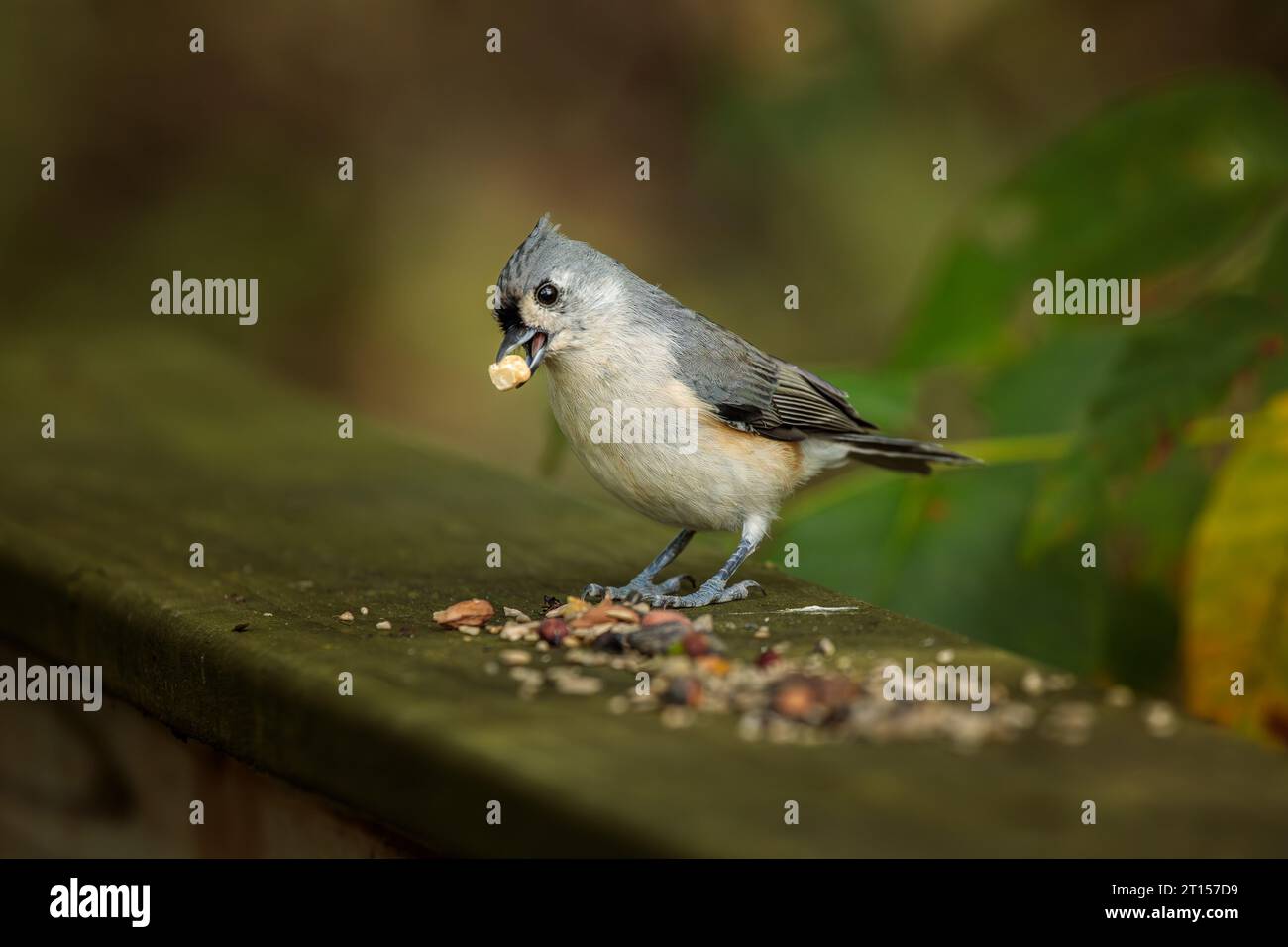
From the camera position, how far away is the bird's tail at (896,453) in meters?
3.46

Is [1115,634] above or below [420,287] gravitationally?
below

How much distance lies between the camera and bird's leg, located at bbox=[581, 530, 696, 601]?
9.93 ft

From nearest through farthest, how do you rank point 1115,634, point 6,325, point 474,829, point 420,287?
point 474,829 → point 1115,634 → point 6,325 → point 420,287

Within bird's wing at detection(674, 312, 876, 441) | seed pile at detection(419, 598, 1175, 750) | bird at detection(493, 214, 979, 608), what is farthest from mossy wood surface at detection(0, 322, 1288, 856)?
bird's wing at detection(674, 312, 876, 441)

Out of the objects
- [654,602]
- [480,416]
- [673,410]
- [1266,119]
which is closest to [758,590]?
[654,602]

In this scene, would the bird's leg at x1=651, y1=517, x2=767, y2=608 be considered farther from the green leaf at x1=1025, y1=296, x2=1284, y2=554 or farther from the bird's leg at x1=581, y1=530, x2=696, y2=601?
the green leaf at x1=1025, y1=296, x2=1284, y2=554

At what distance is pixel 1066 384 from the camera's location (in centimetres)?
359

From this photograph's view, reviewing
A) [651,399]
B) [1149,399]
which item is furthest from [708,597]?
[1149,399]

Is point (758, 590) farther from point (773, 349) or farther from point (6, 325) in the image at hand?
point (773, 349)

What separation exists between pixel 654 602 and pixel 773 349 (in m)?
4.96

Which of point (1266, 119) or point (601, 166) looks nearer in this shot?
point (1266, 119)

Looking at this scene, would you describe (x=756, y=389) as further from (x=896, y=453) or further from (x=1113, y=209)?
(x=1113, y=209)
